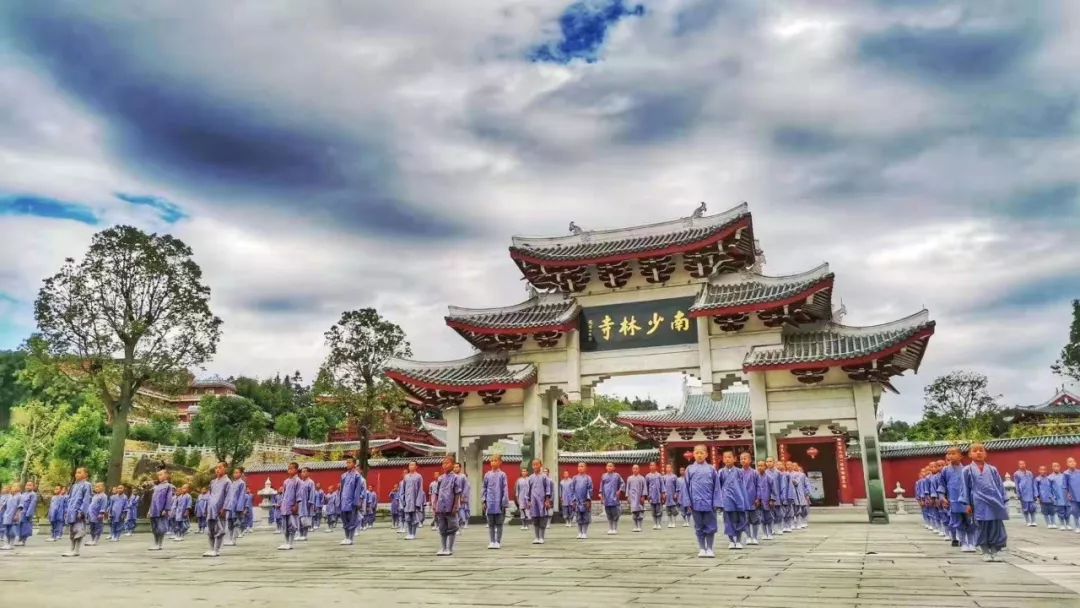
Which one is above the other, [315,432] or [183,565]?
[315,432]

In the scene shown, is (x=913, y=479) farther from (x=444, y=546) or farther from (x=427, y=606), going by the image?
(x=427, y=606)

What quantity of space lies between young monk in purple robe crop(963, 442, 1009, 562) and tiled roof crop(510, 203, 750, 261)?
38.7 ft

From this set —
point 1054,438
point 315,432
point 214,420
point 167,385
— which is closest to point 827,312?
point 1054,438

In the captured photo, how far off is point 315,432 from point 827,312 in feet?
149

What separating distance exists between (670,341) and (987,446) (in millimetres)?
17723

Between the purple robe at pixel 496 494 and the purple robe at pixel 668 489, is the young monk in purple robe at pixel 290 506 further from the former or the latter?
the purple robe at pixel 668 489

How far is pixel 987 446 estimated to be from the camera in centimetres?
2986

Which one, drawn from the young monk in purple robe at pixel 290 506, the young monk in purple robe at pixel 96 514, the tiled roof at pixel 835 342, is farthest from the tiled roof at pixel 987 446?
the young monk in purple robe at pixel 96 514

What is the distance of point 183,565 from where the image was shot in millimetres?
11305

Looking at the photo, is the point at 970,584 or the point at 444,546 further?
the point at 444,546

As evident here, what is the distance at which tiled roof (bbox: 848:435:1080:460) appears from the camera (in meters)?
27.6

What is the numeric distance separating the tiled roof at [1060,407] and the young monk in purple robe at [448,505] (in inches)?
1761

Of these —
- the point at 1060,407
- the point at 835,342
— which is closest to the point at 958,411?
the point at 1060,407

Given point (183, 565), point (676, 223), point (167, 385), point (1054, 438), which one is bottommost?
point (183, 565)
